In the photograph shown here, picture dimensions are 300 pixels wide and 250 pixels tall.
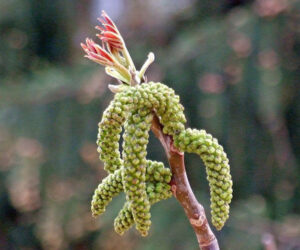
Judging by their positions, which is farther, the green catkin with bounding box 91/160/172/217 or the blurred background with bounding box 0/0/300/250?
the blurred background with bounding box 0/0/300/250

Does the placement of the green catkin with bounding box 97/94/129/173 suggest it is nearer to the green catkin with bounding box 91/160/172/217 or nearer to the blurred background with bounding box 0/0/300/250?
the green catkin with bounding box 91/160/172/217

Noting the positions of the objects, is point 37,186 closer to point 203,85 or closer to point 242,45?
point 203,85

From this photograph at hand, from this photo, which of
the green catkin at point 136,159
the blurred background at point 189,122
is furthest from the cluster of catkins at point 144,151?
the blurred background at point 189,122

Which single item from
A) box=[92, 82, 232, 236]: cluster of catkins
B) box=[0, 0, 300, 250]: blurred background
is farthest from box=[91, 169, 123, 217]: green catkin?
box=[0, 0, 300, 250]: blurred background

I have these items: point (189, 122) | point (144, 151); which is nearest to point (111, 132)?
point (144, 151)

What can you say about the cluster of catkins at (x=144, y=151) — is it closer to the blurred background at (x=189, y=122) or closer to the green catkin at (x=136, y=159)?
the green catkin at (x=136, y=159)

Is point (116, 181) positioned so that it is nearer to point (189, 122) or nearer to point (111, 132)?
point (111, 132)

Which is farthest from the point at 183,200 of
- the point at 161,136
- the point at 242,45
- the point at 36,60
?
the point at 36,60

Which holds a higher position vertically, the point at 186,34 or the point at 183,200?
the point at 186,34
